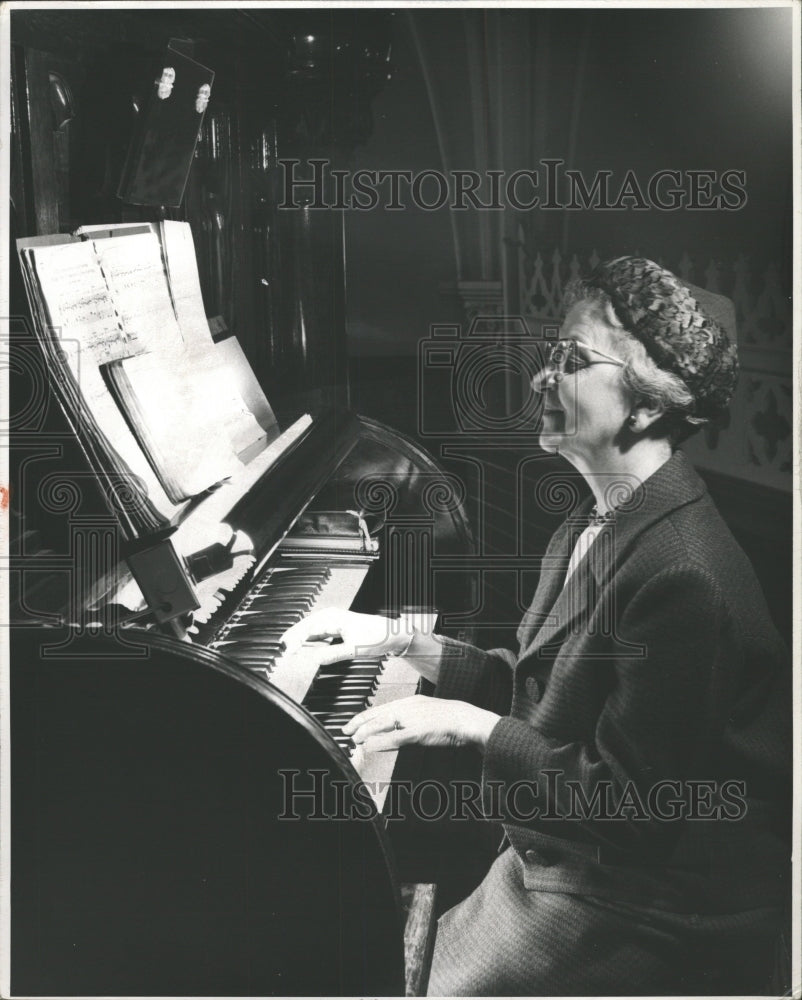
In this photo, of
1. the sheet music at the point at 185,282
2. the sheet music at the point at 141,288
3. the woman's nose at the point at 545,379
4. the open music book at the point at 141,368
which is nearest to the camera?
the open music book at the point at 141,368

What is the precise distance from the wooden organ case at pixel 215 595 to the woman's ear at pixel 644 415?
0.38 metres

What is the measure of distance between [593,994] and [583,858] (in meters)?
0.28

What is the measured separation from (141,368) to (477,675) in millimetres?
867

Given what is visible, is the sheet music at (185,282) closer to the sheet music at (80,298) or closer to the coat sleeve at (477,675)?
the sheet music at (80,298)

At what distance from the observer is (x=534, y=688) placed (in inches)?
79.3

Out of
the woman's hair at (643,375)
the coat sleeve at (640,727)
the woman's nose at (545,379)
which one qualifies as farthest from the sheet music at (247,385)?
the coat sleeve at (640,727)

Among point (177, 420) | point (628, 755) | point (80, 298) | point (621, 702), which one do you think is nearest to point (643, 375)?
point (621, 702)

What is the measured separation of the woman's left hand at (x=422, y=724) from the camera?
1.87 meters

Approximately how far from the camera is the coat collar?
1.97 meters

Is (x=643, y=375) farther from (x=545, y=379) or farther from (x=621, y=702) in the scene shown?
(x=621, y=702)

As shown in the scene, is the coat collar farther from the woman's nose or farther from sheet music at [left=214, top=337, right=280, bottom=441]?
sheet music at [left=214, top=337, right=280, bottom=441]

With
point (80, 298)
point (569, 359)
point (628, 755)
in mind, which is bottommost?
point (628, 755)

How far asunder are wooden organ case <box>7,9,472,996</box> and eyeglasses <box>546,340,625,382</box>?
0.31m

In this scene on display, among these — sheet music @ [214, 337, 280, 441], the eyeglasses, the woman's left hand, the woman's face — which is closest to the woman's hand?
the woman's left hand
